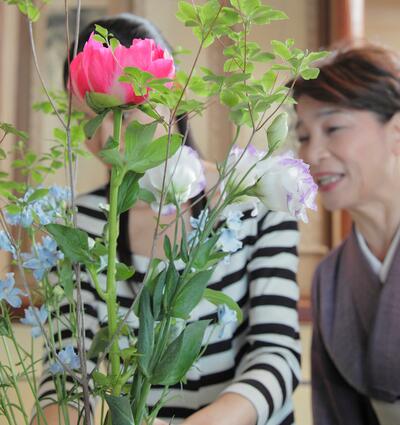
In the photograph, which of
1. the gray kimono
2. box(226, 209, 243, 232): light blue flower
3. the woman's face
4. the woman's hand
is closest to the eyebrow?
the woman's face

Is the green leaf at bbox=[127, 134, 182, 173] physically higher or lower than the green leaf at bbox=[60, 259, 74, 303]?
higher

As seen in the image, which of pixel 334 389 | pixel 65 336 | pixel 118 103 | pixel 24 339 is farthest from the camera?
pixel 24 339

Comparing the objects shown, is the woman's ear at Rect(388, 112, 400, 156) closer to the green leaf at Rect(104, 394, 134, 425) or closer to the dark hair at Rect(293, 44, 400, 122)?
the dark hair at Rect(293, 44, 400, 122)

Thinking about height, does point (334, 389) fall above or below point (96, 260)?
below

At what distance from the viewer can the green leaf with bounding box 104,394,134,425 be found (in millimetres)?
283

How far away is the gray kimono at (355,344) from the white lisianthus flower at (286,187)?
74 centimetres

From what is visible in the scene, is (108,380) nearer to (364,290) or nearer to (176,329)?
(176,329)

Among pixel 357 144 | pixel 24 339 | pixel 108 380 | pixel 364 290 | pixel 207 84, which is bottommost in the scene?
pixel 24 339

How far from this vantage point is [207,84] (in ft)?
1.21

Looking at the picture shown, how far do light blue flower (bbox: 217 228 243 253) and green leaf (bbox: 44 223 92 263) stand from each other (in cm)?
8

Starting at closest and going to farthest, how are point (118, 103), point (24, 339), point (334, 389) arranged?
point (118, 103), point (334, 389), point (24, 339)

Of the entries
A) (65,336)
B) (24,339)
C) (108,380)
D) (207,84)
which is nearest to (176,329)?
(108,380)

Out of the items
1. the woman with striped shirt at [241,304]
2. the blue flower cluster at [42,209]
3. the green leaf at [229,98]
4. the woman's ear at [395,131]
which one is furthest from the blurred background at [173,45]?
the green leaf at [229,98]

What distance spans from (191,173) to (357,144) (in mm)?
761
